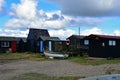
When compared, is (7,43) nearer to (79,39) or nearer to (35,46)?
(35,46)

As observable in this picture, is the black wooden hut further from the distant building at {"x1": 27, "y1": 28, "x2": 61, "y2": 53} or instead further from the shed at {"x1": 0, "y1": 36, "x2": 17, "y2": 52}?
the shed at {"x1": 0, "y1": 36, "x2": 17, "y2": 52}

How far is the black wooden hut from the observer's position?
3853 cm

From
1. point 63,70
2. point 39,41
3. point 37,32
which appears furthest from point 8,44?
point 63,70

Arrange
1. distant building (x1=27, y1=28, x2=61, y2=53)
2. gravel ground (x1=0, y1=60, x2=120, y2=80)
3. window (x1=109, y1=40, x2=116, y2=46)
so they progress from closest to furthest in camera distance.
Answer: gravel ground (x1=0, y1=60, x2=120, y2=80) < window (x1=109, y1=40, x2=116, y2=46) < distant building (x1=27, y1=28, x2=61, y2=53)

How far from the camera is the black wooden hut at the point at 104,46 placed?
3853 centimetres

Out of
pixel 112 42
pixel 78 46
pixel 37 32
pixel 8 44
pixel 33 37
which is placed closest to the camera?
Result: pixel 112 42

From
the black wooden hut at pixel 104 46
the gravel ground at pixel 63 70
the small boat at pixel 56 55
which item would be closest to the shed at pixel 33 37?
the small boat at pixel 56 55

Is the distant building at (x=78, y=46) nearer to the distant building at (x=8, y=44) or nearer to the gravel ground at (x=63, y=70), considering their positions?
the distant building at (x=8, y=44)

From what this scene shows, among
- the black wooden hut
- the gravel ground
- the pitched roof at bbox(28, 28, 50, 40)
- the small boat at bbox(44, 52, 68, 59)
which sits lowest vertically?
the gravel ground

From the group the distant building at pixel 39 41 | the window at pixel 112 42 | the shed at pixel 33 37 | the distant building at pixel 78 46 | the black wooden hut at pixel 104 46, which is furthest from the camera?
the shed at pixel 33 37

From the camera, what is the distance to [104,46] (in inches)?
1517

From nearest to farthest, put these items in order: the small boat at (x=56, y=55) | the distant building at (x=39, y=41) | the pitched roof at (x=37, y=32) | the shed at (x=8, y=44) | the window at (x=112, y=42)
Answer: the small boat at (x=56, y=55), the window at (x=112, y=42), the distant building at (x=39, y=41), the shed at (x=8, y=44), the pitched roof at (x=37, y=32)

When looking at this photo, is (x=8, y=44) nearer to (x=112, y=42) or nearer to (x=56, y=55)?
(x=56, y=55)

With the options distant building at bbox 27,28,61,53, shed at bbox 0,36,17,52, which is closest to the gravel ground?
distant building at bbox 27,28,61,53
